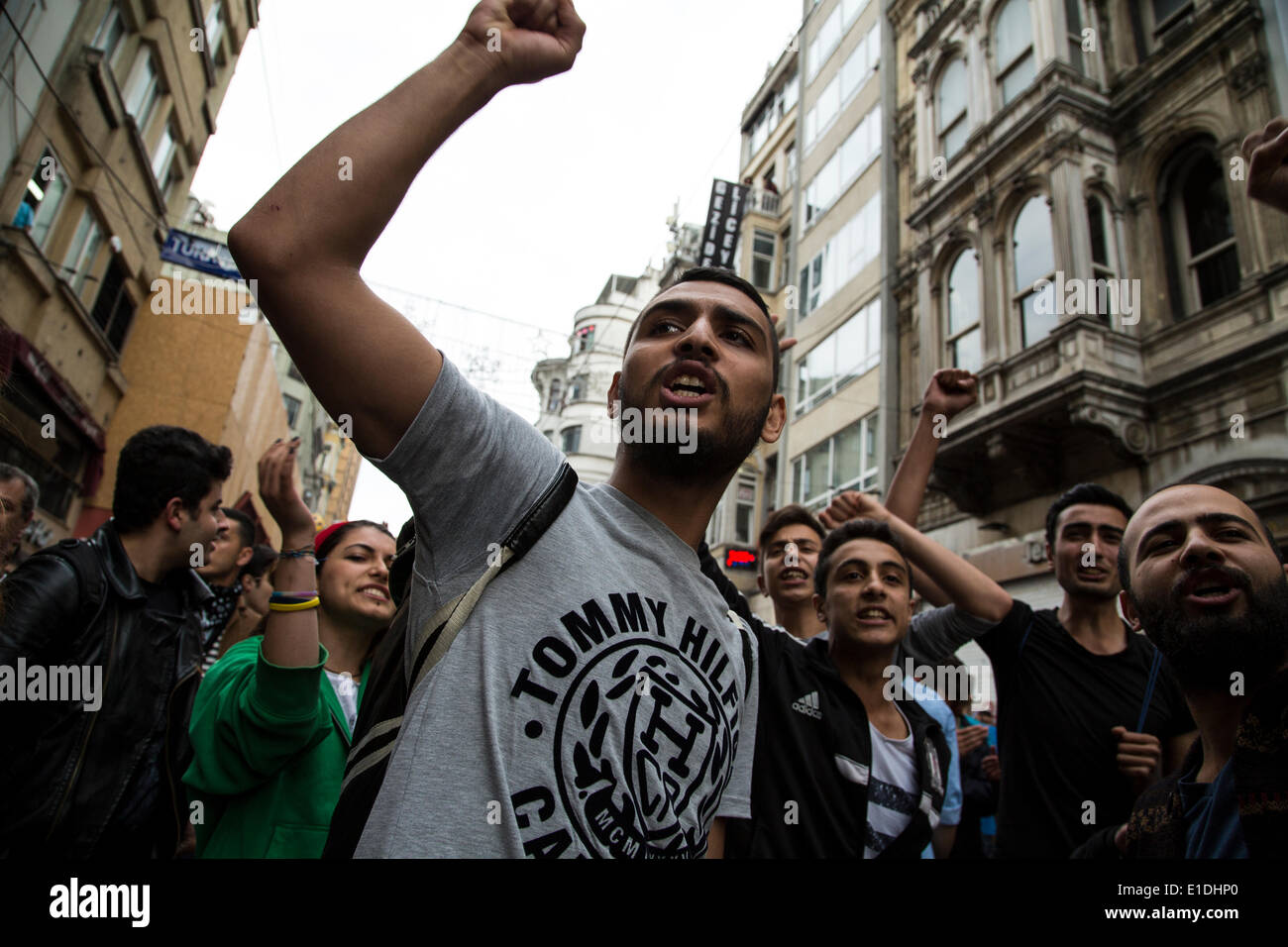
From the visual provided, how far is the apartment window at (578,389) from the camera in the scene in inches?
1558

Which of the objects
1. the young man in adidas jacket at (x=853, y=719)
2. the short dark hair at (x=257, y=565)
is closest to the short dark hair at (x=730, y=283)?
the young man in adidas jacket at (x=853, y=719)

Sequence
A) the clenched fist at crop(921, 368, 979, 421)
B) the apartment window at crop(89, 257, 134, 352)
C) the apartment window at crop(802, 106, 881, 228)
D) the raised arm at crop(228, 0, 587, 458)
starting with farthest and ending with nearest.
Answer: the apartment window at crop(802, 106, 881, 228), the apartment window at crop(89, 257, 134, 352), the clenched fist at crop(921, 368, 979, 421), the raised arm at crop(228, 0, 587, 458)

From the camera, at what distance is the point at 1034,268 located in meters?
11.7

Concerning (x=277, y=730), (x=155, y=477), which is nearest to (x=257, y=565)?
(x=155, y=477)

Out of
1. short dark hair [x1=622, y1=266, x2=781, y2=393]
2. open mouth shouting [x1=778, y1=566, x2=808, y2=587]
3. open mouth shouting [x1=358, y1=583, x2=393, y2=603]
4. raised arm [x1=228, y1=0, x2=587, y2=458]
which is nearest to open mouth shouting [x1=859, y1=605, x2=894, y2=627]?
open mouth shouting [x1=778, y1=566, x2=808, y2=587]

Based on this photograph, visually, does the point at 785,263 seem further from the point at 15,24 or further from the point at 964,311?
the point at 15,24

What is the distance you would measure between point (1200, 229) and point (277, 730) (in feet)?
42.4

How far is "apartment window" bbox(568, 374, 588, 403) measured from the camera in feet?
130

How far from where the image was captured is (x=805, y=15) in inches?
922

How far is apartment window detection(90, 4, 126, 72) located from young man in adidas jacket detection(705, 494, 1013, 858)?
1375cm

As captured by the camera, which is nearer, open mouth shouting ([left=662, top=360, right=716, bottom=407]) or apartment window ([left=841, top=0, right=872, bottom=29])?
open mouth shouting ([left=662, top=360, right=716, bottom=407])

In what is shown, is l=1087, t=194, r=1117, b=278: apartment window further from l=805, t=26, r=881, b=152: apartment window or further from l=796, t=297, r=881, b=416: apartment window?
l=805, t=26, r=881, b=152: apartment window

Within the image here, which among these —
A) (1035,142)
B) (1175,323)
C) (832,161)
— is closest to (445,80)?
(1175,323)
